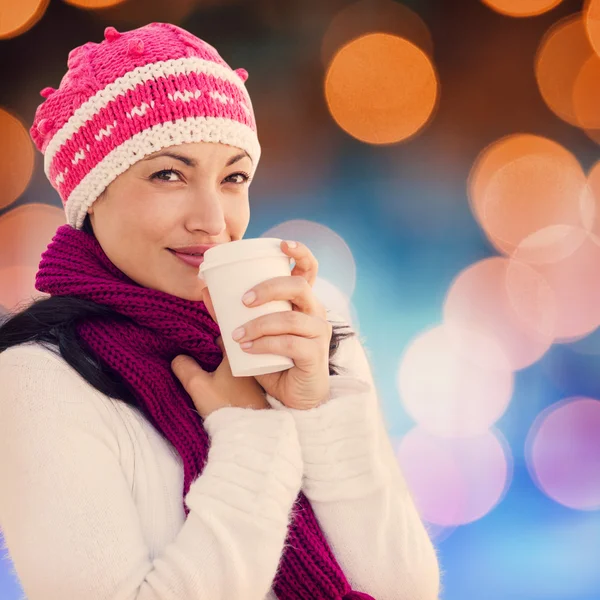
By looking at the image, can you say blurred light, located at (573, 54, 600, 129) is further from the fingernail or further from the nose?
Result: the fingernail

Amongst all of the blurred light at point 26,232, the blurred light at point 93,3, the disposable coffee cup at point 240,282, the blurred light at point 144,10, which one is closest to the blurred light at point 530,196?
the blurred light at point 144,10

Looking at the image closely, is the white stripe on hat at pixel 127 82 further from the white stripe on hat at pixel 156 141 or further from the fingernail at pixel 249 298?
the fingernail at pixel 249 298

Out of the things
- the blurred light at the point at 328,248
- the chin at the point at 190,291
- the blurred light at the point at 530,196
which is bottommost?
the chin at the point at 190,291

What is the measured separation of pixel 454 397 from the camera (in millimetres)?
2934

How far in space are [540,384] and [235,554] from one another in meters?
2.63

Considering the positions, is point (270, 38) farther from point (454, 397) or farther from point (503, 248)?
point (454, 397)

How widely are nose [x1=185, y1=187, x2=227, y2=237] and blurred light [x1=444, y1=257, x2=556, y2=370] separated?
2.15m

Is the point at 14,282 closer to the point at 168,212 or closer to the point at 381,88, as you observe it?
the point at 381,88

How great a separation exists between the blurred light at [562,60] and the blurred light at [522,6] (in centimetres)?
10

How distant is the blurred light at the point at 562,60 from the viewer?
2949 mm

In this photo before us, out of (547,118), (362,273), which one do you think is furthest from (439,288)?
(547,118)

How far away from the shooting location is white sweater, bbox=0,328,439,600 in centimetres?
71

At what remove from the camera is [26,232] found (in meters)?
2.79

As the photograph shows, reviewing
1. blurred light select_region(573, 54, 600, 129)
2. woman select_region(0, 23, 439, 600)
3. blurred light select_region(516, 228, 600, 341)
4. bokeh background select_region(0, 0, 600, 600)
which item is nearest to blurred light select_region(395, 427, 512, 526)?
bokeh background select_region(0, 0, 600, 600)
